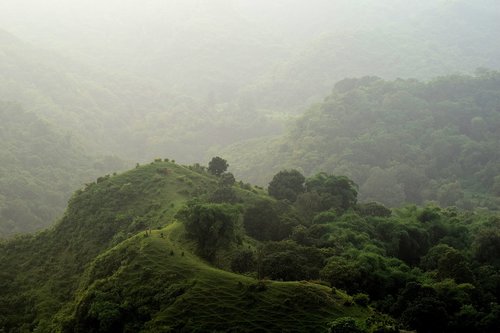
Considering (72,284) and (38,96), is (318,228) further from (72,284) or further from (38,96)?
(38,96)

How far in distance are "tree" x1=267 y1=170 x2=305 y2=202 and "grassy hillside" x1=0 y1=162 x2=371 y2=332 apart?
6.33 m

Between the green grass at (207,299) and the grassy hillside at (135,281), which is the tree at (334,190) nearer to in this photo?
the grassy hillside at (135,281)

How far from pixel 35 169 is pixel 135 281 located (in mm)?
90371

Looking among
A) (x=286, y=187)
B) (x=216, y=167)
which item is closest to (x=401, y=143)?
(x=286, y=187)

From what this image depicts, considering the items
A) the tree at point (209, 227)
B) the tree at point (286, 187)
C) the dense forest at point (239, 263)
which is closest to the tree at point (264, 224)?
the dense forest at point (239, 263)

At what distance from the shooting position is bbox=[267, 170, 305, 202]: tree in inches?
2381

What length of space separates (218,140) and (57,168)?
59792 millimetres

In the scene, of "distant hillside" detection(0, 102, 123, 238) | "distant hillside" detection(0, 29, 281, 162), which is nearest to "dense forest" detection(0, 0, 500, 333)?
"distant hillside" detection(0, 102, 123, 238)

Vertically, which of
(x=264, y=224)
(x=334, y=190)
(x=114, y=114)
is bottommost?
(x=264, y=224)

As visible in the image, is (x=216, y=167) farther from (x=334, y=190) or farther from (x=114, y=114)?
(x=114, y=114)

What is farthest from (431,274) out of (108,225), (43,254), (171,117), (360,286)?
(171,117)

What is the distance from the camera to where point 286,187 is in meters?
61.5

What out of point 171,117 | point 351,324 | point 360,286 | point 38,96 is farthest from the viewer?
point 171,117

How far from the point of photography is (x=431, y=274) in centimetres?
4038
